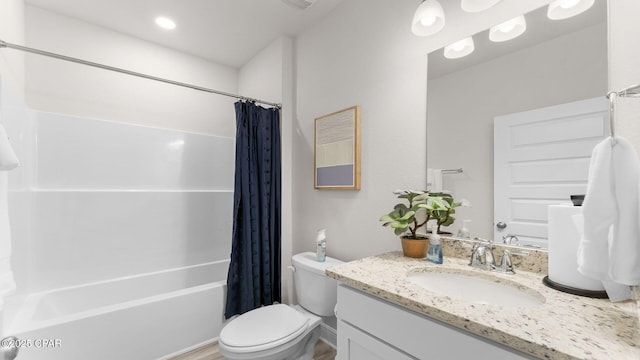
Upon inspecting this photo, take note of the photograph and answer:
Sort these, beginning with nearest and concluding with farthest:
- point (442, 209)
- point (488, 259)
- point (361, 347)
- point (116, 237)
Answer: point (361, 347) < point (488, 259) < point (442, 209) < point (116, 237)

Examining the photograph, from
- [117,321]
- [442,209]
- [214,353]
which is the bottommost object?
[214,353]

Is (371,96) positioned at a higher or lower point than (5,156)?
higher

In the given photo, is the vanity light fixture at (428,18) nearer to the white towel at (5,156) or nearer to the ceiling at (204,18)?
the ceiling at (204,18)

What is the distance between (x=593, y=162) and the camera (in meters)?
0.70

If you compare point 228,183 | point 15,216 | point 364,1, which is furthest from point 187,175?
point 364,1

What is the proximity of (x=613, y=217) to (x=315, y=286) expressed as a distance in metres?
1.38

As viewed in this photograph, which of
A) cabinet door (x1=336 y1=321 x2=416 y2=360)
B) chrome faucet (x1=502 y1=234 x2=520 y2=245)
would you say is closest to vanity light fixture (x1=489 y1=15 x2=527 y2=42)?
chrome faucet (x1=502 y1=234 x2=520 y2=245)

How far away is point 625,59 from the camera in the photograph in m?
0.87

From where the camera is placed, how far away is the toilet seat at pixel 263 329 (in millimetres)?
1299

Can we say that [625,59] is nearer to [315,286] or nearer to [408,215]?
[408,215]

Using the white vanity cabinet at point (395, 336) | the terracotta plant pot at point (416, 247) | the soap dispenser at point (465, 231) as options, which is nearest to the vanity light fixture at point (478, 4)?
the soap dispenser at point (465, 231)

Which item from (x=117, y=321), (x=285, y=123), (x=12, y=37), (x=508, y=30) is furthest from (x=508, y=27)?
(x=12, y=37)

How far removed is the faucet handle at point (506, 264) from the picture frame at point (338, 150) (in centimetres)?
85

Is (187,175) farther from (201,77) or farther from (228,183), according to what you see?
(201,77)
